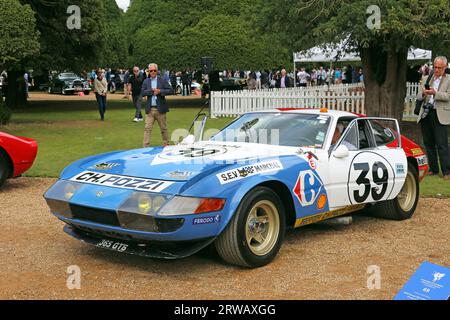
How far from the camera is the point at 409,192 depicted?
24.2 feet

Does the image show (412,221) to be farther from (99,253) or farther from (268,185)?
(99,253)

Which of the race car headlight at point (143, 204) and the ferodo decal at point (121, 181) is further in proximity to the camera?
the ferodo decal at point (121, 181)

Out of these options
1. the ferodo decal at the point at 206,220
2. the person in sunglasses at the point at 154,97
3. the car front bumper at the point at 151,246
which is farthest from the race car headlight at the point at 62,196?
the person in sunglasses at the point at 154,97

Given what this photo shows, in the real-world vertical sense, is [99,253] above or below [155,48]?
below

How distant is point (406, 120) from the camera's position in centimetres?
2084

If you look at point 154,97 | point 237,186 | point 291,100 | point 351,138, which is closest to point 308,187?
point 237,186

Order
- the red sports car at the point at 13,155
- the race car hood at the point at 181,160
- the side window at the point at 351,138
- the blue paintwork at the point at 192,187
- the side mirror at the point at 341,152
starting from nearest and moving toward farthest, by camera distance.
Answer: the blue paintwork at the point at 192,187 → the race car hood at the point at 181,160 → the side mirror at the point at 341,152 → the side window at the point at 351,138 → the red sports car at the point at 13,155

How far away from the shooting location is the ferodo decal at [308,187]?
561 centimetres

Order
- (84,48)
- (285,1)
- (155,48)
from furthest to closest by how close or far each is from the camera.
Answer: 1. (155,48)
2. (84,48)
3. (285,1)

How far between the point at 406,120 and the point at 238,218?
17.2 metres

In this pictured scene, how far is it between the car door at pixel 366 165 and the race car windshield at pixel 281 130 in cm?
26

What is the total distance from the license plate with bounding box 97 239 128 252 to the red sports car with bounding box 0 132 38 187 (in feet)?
13.0

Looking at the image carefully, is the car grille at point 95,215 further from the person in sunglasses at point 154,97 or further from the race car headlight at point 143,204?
the person in sunglasses at point 154,97
